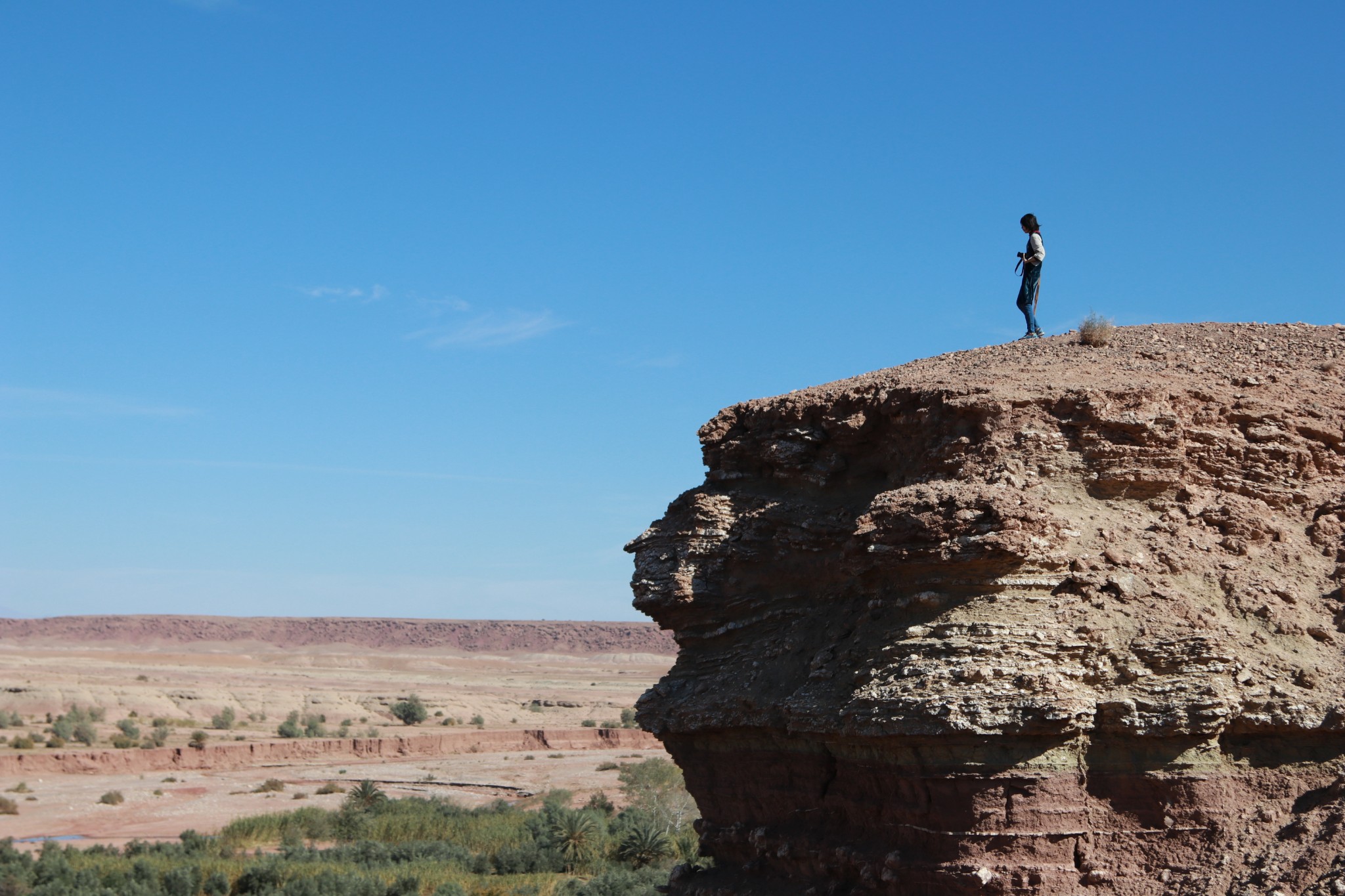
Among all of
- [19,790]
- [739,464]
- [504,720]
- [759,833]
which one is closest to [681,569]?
[739,464]

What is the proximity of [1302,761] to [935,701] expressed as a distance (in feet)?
7.70

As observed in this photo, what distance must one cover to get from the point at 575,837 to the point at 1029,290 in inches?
705

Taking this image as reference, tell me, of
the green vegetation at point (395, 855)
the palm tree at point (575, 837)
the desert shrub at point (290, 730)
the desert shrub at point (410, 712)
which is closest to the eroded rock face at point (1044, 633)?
the green vegetation at point (395, 855)

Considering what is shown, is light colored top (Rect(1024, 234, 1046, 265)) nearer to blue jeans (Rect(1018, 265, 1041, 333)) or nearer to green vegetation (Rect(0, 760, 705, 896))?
blue jeans (Rect(1018, 265, 1041, 333))

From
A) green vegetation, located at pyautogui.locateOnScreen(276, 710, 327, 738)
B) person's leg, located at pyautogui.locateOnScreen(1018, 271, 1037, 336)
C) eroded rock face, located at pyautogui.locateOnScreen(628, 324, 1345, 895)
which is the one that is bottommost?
green vegetation, located at pyautogui.locateOnScreen(276, 710, 327, 738)

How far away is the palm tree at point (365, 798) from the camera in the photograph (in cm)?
3156

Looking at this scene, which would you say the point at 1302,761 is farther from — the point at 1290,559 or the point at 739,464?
the point at 739,464

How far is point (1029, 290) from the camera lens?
39.1 ft

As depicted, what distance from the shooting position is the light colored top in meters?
11.9

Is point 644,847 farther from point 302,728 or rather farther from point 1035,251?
point 302,728

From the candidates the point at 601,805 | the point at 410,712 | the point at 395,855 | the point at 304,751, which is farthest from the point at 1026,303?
the point at 410,712

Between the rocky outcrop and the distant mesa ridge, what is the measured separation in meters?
90.3

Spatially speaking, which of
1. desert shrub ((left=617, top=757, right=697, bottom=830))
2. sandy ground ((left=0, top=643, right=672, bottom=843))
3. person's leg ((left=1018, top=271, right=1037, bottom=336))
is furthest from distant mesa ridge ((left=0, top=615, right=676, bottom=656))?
person's leg ((left=1018, top=271, right=1037, bottom=336))

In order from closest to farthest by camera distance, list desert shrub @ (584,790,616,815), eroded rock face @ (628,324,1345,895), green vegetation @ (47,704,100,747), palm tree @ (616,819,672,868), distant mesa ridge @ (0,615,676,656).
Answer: eroded rock face @ (628,324,1345,895) < palm tree @ (616,819,672,868) < desert shrub @ (584,790,616,815) < green vegetation @ (47,704,100,747) < distant mesa ridge @ (0,615,676,656)
